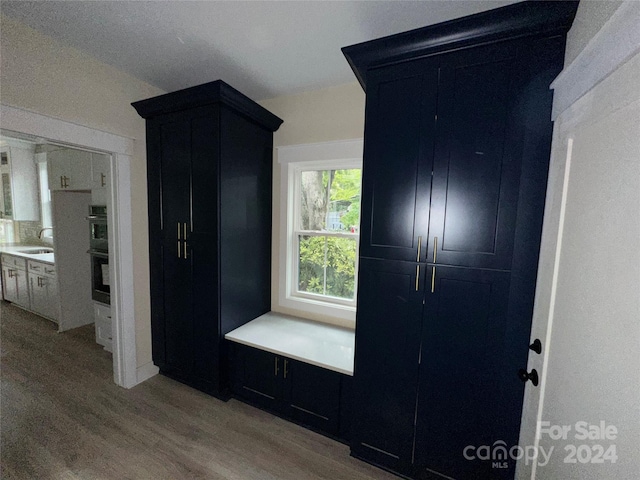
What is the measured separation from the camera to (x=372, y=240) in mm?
1486

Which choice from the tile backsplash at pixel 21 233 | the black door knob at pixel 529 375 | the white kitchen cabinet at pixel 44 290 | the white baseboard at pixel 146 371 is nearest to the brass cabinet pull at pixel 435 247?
the black door knob at pixel 529 375

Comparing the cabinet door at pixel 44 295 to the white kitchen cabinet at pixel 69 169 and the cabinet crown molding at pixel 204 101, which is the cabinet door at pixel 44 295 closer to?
the white kitchen cabinet at pixel 69 169

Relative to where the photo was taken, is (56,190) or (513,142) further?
(56,190)

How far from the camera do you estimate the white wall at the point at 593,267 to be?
67 centimetres

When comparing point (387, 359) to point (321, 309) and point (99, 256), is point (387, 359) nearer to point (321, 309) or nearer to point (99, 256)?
point (321, 309)

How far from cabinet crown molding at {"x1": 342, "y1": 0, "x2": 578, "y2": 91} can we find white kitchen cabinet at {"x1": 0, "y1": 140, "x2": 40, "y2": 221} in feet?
17.7

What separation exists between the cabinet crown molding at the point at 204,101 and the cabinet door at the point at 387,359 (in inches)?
60.8

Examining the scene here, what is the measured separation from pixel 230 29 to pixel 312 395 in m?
2.46

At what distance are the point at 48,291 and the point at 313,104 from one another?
4.24 meters

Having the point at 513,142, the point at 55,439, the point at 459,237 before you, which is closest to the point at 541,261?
the point at 459,237

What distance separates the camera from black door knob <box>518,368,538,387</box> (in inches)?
44.4

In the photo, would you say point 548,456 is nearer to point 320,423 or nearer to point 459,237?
point 459,237

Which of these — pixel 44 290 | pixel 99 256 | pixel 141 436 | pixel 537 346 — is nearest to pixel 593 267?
pixel 537 346

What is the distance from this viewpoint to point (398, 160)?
1.39m
